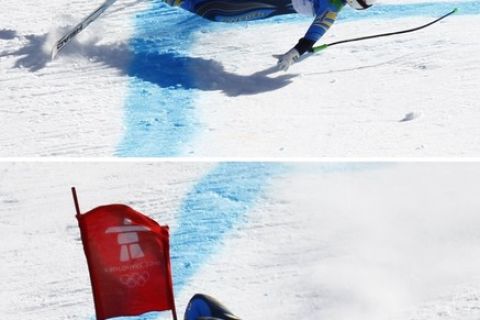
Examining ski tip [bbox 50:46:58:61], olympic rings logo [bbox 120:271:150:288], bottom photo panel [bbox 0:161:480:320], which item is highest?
ski tip [bbox 50:46:58:61]

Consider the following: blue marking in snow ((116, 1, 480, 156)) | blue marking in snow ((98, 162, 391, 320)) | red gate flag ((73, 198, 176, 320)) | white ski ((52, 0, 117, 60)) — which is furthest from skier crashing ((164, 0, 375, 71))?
red gate flag ((73, 198, 176, 320))

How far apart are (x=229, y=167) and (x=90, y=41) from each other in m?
1.67

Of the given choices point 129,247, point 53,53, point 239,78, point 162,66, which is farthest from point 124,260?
point 53,53

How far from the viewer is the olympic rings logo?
20.1 ft

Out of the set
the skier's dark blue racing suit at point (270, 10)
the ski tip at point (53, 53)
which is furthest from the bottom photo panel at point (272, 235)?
the skier's dark blue racing suit at point (270, 10)

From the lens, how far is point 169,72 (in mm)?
8508

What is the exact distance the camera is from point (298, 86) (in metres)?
8.25

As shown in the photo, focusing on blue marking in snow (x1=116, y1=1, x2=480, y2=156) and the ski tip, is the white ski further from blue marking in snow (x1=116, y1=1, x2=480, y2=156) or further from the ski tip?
blue marking in snow (x1=116, y1=1, x2=480, y2=156)

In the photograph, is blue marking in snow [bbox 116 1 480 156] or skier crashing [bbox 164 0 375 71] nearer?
blue marking in snow [bbox 116 1 480 156]

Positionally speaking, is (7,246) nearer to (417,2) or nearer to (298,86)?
(298,86)

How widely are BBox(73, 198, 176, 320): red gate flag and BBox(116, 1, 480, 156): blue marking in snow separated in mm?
1713

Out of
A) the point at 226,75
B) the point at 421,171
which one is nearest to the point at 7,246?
the point at 226,75

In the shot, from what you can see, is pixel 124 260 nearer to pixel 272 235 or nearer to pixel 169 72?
pixel 272 235

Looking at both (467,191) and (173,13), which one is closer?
(467,191)
